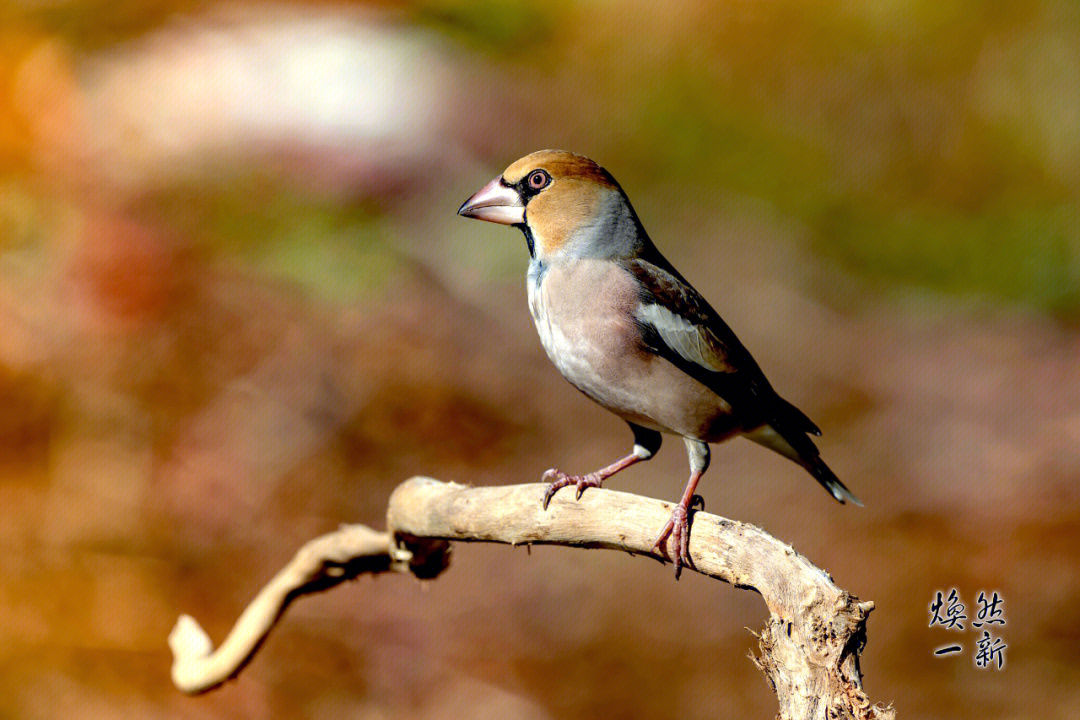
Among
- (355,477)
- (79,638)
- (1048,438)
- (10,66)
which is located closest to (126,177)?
(10,66)

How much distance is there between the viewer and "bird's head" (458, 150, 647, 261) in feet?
6.32

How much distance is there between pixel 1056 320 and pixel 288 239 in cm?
493

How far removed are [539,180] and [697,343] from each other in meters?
0.45

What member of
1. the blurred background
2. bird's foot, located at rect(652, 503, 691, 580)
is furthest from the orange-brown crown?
the blurred background

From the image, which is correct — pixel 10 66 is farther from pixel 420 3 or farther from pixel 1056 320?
pixel 1056 320

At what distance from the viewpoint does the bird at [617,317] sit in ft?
6.19

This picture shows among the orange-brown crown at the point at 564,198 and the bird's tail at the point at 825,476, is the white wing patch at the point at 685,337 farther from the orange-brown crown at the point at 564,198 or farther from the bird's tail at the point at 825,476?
the bird's tail at the point at 825,476

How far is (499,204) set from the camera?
1929 mm

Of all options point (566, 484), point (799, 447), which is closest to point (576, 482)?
point (566, 484)

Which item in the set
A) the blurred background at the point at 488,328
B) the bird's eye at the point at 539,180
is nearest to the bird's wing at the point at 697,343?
the bird's eye at the point at 539,180

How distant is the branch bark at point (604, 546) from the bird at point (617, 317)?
7 cm

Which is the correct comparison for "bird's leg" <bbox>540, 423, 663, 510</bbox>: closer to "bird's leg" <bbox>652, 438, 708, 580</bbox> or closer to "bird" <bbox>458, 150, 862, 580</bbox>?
"bird" <bbox>458, 150, 862, 580</bbox>

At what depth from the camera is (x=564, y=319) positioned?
1894 millimetres

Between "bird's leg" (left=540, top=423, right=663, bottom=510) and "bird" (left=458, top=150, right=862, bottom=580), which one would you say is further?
"bird's leg" (left=540, top=423, right=663, bottom=510)
